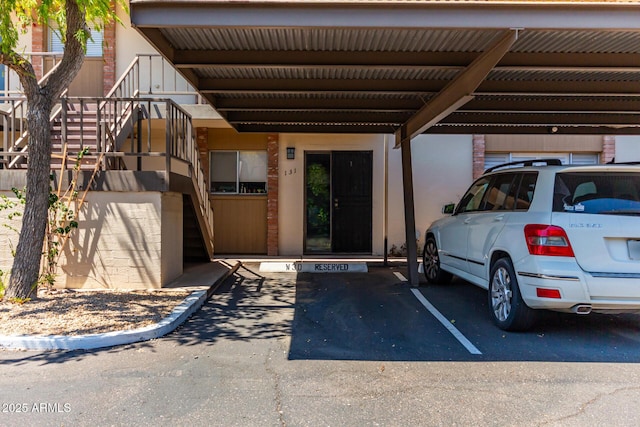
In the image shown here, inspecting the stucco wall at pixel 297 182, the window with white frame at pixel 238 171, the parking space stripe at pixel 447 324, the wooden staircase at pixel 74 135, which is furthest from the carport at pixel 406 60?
the wooden staircase at pixel 74 135

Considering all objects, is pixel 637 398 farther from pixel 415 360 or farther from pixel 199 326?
pixel 199 326

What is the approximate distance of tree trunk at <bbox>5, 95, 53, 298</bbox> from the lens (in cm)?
607

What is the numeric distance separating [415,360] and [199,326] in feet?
8.85

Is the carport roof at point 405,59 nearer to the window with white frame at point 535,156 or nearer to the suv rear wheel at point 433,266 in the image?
the suv rear wheel at point 433,266

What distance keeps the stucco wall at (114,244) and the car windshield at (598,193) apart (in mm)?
5513

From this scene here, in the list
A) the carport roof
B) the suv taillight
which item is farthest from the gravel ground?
the suv taillight

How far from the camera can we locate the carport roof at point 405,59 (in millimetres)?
4785

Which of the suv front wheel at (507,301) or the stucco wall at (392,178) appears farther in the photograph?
the stucco wall at (392,178)

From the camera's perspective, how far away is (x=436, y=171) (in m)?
11.9

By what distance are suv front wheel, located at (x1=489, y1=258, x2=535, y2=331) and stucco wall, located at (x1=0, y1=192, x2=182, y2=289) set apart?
4.84m

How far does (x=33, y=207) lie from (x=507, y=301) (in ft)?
20.1

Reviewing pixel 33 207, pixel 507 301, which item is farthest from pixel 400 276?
pixel 33 207

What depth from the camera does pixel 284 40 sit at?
5691 millimetres

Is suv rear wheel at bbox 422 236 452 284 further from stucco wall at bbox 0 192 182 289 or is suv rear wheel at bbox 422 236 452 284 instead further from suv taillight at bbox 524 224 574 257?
stucco wall at bbox 0 192 182 289
